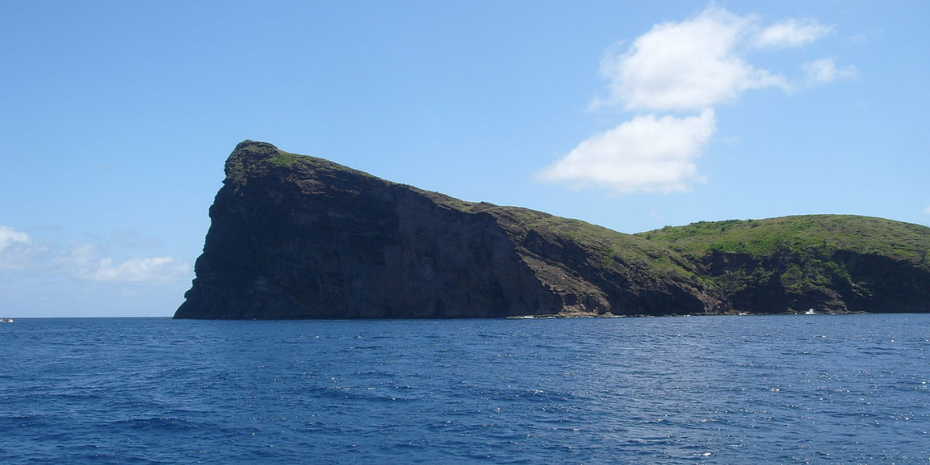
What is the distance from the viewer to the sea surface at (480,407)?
2423 centimetres

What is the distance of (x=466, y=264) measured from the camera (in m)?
151

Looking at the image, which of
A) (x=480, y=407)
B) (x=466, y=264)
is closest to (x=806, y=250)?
(x=466, y=264)

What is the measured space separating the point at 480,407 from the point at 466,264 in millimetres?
118444

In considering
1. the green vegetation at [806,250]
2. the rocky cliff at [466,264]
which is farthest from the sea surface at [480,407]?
the green vegetation at [806,250]

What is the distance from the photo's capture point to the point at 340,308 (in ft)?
509

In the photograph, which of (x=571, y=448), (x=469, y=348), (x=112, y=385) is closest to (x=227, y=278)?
(x=469, y=348)

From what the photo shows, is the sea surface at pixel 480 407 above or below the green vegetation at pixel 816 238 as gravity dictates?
below

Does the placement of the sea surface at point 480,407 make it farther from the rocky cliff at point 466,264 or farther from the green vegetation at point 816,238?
the green vegetation at point 816,238

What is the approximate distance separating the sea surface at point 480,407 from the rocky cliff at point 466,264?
8771 centimetres

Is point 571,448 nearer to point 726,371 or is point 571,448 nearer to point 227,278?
point 726,371

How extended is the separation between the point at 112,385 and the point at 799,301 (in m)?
140

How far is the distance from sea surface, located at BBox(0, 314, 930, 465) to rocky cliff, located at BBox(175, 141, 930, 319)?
87712 mm

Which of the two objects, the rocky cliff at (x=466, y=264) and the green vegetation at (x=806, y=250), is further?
the green vegetation at (x=806, y=250)

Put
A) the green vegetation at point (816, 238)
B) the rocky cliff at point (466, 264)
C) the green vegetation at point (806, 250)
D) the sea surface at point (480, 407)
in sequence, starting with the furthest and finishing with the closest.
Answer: the green vegetation at point (816, 238) < the green vegetation at point (806, 250) < the rocky cliff at point (466, 264) < the sea surface at point (480, 407)
